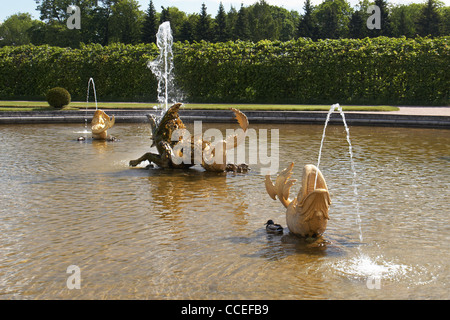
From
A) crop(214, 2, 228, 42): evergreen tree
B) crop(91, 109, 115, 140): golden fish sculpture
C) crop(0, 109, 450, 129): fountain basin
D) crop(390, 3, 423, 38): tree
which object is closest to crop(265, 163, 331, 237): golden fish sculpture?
crop(91, 109, 115, 140): golden fish sculpture

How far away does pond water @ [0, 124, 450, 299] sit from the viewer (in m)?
5.42

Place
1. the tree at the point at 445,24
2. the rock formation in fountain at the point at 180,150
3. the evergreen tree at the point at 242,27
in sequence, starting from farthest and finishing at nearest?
1. the evergreen tree at the point at 242,27
2. the tree at the point at 445,24
3. the rock formation in fountain at the point at 180,150

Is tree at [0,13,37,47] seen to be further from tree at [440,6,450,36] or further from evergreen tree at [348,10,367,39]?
tree at [440,6,450,36]

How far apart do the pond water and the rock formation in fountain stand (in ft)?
0.92

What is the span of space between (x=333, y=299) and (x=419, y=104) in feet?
85.6

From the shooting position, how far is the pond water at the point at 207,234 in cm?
542

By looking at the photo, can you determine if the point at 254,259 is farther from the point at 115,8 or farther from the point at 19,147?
the point at 115,8

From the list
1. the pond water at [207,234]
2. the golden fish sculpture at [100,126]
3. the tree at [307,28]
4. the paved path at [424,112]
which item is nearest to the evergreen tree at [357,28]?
the tree at [307,28]

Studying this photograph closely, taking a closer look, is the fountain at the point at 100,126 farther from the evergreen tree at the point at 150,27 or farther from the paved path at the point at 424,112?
the evergreen tree at the point at 150,27

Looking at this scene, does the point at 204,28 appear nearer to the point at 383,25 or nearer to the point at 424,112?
the point at 383,25

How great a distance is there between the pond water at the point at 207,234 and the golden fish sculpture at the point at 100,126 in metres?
3.27

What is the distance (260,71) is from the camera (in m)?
32.0

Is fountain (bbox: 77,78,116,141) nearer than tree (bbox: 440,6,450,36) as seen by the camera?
Yes
